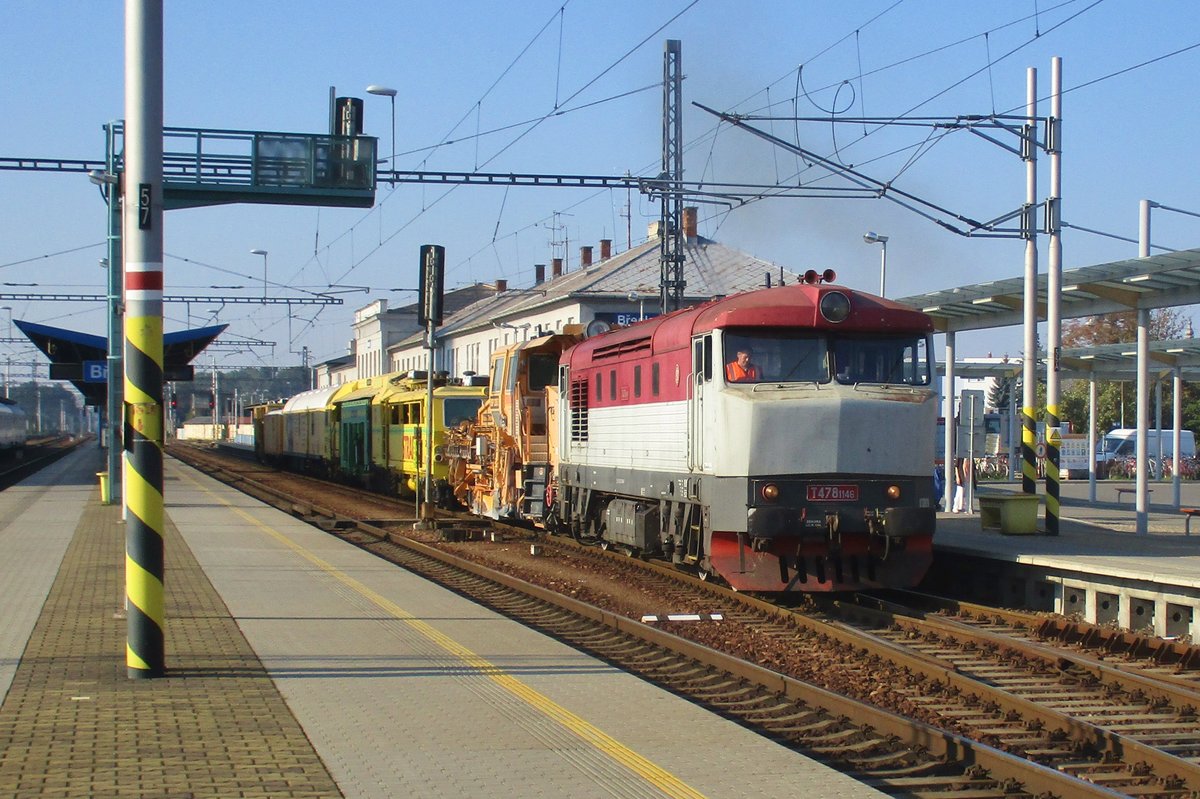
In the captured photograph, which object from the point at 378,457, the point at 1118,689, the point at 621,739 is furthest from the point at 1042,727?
the point at 378,457

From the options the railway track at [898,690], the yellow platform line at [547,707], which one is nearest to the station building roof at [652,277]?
the railway track at [898,690]

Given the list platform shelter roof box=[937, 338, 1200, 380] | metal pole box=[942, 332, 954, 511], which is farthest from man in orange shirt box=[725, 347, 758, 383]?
platform shelter roof box=[937, 338, 1200, 380]

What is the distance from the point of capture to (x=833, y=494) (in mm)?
13914

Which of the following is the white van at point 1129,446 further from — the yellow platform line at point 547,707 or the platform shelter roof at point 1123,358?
the yellow platform line at point 547,707

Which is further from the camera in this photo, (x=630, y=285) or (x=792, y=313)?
(x=630, y=285)

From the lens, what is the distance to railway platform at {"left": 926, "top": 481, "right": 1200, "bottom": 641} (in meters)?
12.9

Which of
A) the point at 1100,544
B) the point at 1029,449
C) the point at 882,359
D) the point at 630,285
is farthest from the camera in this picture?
the point at 630,285

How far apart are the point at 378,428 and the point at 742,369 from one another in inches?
1023

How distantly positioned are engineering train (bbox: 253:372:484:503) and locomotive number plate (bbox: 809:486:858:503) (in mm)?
15084

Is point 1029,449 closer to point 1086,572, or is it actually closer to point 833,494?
point 1086,572

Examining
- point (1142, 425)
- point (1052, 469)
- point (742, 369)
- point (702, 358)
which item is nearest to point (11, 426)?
point (1052, 469)

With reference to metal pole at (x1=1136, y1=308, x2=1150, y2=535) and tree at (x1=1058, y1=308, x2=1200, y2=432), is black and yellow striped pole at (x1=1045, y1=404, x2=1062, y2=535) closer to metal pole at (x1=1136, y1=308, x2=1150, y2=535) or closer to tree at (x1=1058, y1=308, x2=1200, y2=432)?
metal pole at (x1=1136, y1=308, x2=1150, y2=535)

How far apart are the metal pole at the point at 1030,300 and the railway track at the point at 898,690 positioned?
6245 millimetres

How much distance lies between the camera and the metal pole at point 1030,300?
63.6ft
